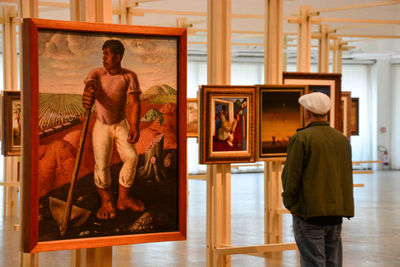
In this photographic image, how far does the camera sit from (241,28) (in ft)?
54.7

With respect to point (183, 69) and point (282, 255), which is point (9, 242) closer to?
point (282, 255)

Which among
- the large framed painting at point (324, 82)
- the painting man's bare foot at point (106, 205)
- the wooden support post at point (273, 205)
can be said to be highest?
the large framed painting at point (324, 82)

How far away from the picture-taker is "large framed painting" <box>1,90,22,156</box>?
31.9ft

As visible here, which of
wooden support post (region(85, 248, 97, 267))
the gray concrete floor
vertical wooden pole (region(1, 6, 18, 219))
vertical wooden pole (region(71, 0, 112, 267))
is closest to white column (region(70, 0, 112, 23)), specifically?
vertical wooden pole (region(71, 0, 112, 267))

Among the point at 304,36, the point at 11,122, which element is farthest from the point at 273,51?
the point at 11,122

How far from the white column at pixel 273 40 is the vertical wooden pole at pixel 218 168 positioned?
1.94 metres

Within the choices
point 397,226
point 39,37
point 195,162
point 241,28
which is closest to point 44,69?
point 39,37

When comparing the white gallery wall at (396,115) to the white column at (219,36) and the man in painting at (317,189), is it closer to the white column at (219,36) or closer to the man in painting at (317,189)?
the white column at (219,36)

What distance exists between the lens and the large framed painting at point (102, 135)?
3756mm

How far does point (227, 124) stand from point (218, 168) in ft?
1.79

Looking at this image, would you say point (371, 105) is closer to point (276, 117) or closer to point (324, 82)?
point (324, 82)

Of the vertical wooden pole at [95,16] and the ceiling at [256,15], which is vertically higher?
the ceiling at [256,15]

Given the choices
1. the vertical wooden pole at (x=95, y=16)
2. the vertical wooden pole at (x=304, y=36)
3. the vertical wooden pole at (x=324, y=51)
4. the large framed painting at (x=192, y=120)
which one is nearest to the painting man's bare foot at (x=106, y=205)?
the vertical wooden pole at (x=95, y=16)

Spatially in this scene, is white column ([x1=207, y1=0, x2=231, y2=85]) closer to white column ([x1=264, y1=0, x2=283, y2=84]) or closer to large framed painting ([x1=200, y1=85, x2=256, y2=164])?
large framed painting ([x1=200, y1=85, x2=256, y2=164])
